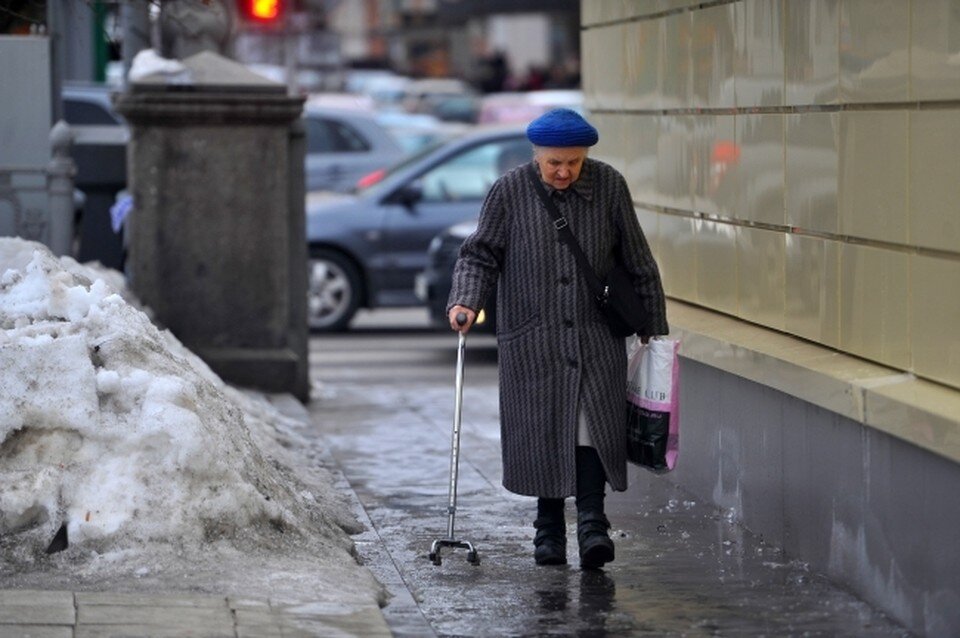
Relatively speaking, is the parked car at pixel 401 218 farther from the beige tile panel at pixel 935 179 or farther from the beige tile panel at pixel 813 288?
the beige tile panel at pixel 935 179

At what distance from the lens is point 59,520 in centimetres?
649

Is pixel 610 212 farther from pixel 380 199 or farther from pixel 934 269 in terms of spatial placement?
pixel 380 199

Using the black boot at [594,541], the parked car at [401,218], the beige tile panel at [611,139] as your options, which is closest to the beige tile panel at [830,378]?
the black boot at [594,541]

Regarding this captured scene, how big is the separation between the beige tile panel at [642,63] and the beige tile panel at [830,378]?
46.3 inches

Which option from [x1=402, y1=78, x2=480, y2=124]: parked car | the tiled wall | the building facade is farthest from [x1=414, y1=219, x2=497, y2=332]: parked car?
[x1=402, y1=78, x2=480, y2=124]: parked car

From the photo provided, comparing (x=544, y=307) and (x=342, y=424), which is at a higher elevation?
(x=544, y=307)

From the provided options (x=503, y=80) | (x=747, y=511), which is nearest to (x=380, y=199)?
(x=747, y=511)

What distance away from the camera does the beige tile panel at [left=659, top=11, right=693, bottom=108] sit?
8719mm

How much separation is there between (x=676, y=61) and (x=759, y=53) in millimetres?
1176

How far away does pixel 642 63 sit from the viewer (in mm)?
9438

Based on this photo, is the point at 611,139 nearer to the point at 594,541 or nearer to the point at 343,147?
the point at 594,541

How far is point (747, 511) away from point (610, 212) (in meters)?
1.34

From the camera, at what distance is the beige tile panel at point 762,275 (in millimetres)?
7516

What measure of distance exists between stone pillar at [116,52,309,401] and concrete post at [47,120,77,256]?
1.30 m
